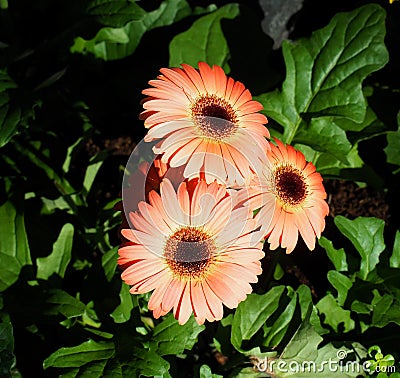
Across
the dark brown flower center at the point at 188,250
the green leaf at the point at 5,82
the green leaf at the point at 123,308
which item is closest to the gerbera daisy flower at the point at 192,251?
the dark brown flower center at the point at 188,250

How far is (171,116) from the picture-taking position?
1161mm

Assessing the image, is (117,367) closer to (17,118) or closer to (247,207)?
(247,207)

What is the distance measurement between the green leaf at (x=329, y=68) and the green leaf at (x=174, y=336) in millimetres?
616

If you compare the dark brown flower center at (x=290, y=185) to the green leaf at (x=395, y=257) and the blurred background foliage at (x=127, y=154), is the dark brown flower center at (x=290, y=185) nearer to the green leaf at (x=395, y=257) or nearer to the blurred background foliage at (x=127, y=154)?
the blurred background foliage at (x=127, y=154)

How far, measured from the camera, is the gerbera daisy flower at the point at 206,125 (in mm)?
1129

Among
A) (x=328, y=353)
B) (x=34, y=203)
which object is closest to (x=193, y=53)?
(x=34, y=203)

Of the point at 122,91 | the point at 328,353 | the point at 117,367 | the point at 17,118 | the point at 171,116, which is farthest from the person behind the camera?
the point at 122,91

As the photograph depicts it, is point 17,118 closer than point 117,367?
No

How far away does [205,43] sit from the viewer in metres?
1.85

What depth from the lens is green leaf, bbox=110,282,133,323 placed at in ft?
4.86

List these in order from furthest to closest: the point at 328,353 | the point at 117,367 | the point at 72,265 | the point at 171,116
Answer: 1. the point at 72,265
2. the point at 328,353
3. the point at 117,367
4. the point at 171,116

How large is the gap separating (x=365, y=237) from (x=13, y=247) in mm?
911

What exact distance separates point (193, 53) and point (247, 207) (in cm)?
78

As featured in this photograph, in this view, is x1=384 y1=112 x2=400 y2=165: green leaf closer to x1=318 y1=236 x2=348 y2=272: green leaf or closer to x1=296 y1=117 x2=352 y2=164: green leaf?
x1=296 y1=117 x2=352 y2=164: green leaf
